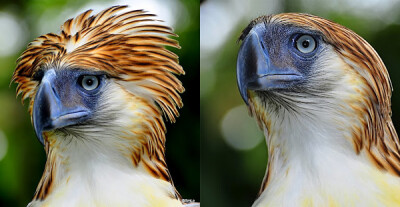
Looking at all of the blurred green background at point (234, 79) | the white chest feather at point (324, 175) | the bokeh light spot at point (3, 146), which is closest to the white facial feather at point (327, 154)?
the white chest feather at point (324, 175)

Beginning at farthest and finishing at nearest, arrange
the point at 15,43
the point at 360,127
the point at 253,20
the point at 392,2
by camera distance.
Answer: the point at 15,43 < the point at 253,20 < the point at 392,2 < the point at 360,127

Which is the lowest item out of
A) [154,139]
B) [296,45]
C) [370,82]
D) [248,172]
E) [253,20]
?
[248,172]

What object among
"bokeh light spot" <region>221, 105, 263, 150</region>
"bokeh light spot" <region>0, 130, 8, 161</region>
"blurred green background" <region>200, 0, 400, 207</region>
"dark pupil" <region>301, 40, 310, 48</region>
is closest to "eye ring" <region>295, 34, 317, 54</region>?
"dark pupil" <region>301, 40, 310, 48</region>

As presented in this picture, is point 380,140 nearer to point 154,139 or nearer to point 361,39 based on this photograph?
point 361,39

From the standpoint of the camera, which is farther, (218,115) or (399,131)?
(218,115)

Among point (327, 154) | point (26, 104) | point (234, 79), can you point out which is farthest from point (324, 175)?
point (26, 104)

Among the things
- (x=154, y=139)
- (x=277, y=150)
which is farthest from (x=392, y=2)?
(x=154, y=139)

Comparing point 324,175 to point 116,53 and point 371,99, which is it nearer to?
point 371,99
